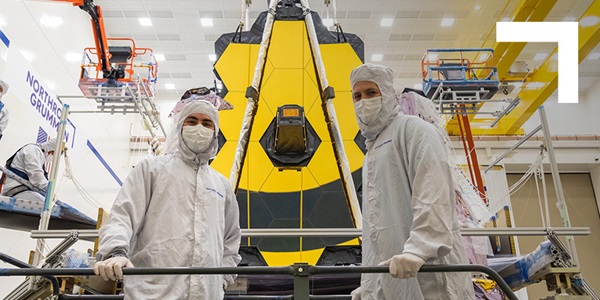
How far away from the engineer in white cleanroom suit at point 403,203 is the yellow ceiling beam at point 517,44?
29.0ft

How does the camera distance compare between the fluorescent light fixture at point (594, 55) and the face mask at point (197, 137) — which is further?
the fluorescent light fixture at point (594, 55)

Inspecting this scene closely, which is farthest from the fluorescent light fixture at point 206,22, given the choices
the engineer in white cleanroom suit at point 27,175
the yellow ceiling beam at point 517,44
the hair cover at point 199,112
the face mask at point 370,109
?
the face mask at point 370,109

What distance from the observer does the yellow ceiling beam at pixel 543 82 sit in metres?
9.68

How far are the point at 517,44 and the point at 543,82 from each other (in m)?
1.31

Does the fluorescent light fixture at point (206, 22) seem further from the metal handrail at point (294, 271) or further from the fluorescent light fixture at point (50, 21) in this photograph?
the metal handrail at point (294, 271)

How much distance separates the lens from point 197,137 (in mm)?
2549

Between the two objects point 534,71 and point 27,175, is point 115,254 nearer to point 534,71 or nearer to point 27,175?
point 27,175

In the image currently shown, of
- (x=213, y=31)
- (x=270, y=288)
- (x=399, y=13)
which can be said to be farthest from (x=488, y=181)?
(x=270, y=288)

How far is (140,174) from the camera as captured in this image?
239cm

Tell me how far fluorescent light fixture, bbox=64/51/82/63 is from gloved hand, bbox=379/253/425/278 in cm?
975

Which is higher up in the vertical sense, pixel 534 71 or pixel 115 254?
pixel 534 71

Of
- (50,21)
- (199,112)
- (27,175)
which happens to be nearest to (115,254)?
(199,112)

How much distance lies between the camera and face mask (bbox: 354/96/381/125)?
7.69 ft

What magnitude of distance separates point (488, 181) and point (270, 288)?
8.96 m
